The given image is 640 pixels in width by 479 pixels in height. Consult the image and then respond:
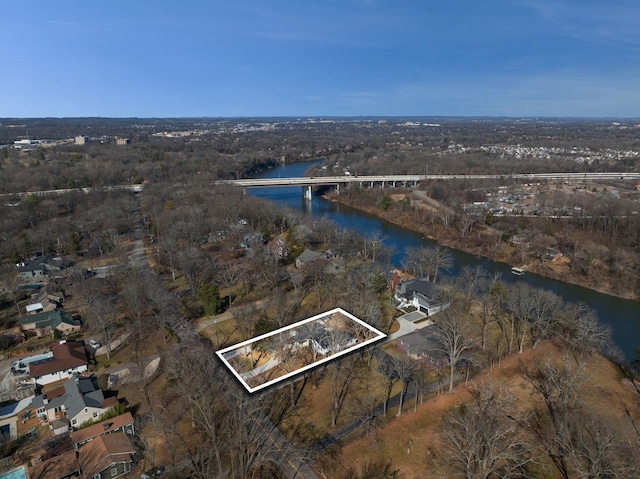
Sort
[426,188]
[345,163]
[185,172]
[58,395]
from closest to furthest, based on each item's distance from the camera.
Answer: [58,395]
[426,188]
[185,172]
[345,163]

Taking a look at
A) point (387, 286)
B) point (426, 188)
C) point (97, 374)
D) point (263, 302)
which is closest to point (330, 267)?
point (387, 286)

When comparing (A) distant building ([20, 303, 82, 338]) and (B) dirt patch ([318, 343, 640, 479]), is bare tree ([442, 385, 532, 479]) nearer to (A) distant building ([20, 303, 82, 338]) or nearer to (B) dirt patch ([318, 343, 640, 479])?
(B) dirt patch ([318, 343, 640, 479])

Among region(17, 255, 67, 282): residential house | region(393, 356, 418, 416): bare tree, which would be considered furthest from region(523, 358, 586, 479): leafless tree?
region(17, 255, 67, 282): residential house

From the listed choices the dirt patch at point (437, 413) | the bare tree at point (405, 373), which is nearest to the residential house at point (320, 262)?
the bare tree at point (405, 373)

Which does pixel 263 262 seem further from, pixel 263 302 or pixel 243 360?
pixel 243 360

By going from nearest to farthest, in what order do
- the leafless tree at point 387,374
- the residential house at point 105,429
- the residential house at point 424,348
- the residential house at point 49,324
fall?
1. the residential house at point 105,429
2. the leafless tree at point 387,374
3. the residential house at point 424,348
4. the residential house at point 49,324

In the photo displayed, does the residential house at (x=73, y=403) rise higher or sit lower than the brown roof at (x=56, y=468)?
lower

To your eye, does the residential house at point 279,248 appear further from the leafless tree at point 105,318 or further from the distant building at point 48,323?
the distant building at point 48,323
